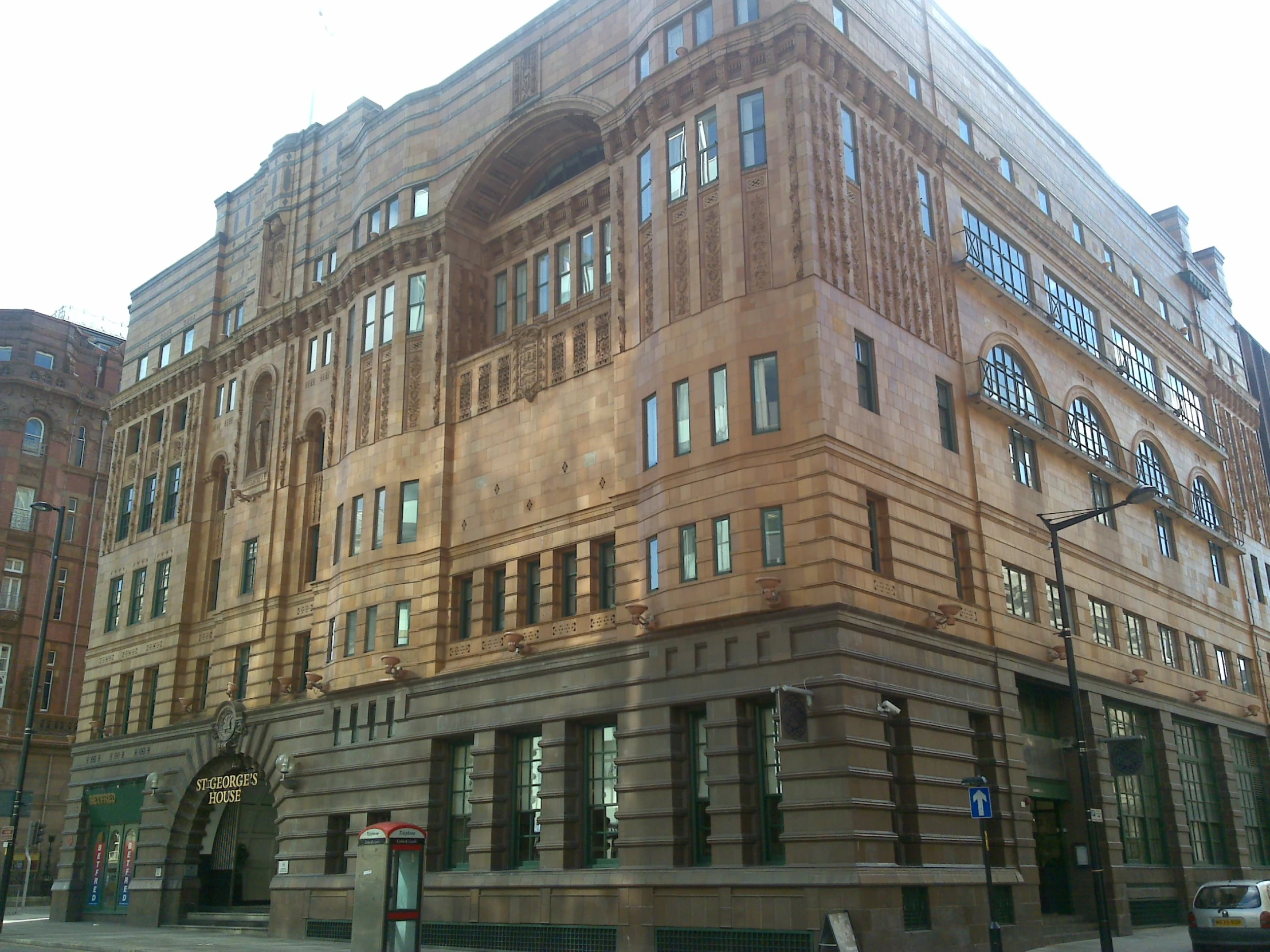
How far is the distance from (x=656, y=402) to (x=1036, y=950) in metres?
16.4

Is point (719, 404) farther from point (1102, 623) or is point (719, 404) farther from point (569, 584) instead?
point (1102, 623)

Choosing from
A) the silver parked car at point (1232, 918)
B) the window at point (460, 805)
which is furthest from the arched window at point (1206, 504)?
the window at point (460, 805)

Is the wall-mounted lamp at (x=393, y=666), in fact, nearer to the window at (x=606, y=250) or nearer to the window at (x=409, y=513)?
the window at (x=409, y=513)

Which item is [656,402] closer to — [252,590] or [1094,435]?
[1094,435]

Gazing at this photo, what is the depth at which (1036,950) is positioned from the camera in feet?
90.1

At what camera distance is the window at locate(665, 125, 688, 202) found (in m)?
31.1

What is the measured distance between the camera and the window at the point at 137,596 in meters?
50.5

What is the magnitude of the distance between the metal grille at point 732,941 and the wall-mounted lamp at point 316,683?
1604 centimetres

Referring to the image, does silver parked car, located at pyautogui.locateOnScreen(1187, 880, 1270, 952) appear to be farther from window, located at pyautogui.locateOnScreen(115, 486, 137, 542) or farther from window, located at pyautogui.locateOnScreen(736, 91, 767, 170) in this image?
window, located at pyautogui.locateOnScreen(115, 486, 137, 542)

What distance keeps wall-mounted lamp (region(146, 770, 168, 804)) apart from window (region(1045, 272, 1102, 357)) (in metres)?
37.4

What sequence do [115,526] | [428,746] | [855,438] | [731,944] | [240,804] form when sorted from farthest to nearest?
[115,526], [240,804], [428,746], [855,438], [731,944]

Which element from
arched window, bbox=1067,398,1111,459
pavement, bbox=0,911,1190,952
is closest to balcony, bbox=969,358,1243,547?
arched window, bbox=1067,398,1111,459

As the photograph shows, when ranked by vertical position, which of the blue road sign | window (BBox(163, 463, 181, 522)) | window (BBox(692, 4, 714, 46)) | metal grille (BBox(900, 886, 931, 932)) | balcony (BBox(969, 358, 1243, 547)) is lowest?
metal grille (BBox(900, 886, 931, 932))

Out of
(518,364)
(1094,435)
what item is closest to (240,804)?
(518,364)
